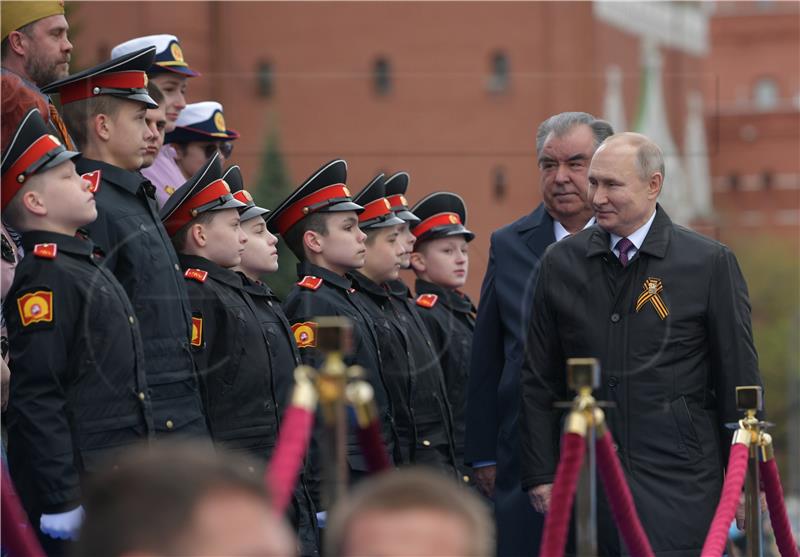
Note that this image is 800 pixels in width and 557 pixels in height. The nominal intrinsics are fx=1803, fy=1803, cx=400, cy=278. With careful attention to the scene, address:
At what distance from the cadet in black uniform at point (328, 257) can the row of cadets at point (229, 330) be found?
0.48 meters

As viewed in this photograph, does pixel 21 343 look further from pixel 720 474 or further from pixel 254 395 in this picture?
pixel 720 474

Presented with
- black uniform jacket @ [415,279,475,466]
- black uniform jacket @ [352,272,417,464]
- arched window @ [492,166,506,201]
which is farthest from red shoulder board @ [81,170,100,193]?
arched window @ [492,166,506,201]

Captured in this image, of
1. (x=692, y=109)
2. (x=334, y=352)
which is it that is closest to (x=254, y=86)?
(x=692, y=109)

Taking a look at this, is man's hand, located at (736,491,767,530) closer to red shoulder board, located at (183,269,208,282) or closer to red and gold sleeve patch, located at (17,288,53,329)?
red shoulder board, located at (183,269,208,282)

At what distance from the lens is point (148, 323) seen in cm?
643

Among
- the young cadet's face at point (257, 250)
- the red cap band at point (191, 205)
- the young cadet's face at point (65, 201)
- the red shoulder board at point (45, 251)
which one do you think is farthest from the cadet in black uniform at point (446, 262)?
the red shoulder board at point (45, 251)

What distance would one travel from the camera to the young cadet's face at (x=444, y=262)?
10.3 m

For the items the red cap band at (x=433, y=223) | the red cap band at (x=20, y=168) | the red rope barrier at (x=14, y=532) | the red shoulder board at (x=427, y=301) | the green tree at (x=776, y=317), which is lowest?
the green tree at (x=776, y=317)

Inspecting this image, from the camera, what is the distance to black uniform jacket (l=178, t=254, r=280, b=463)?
698 centimetres

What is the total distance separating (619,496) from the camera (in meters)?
5.78

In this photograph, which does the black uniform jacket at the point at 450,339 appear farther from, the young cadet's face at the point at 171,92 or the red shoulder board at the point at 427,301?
the young cadet's face at the point at 171,92

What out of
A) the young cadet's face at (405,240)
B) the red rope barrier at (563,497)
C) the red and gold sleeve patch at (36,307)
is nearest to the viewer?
the red rope barrier at (563,497)

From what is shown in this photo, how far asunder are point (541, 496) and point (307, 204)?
1971mm

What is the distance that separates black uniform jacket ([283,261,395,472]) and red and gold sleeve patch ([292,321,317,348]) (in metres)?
0.02
